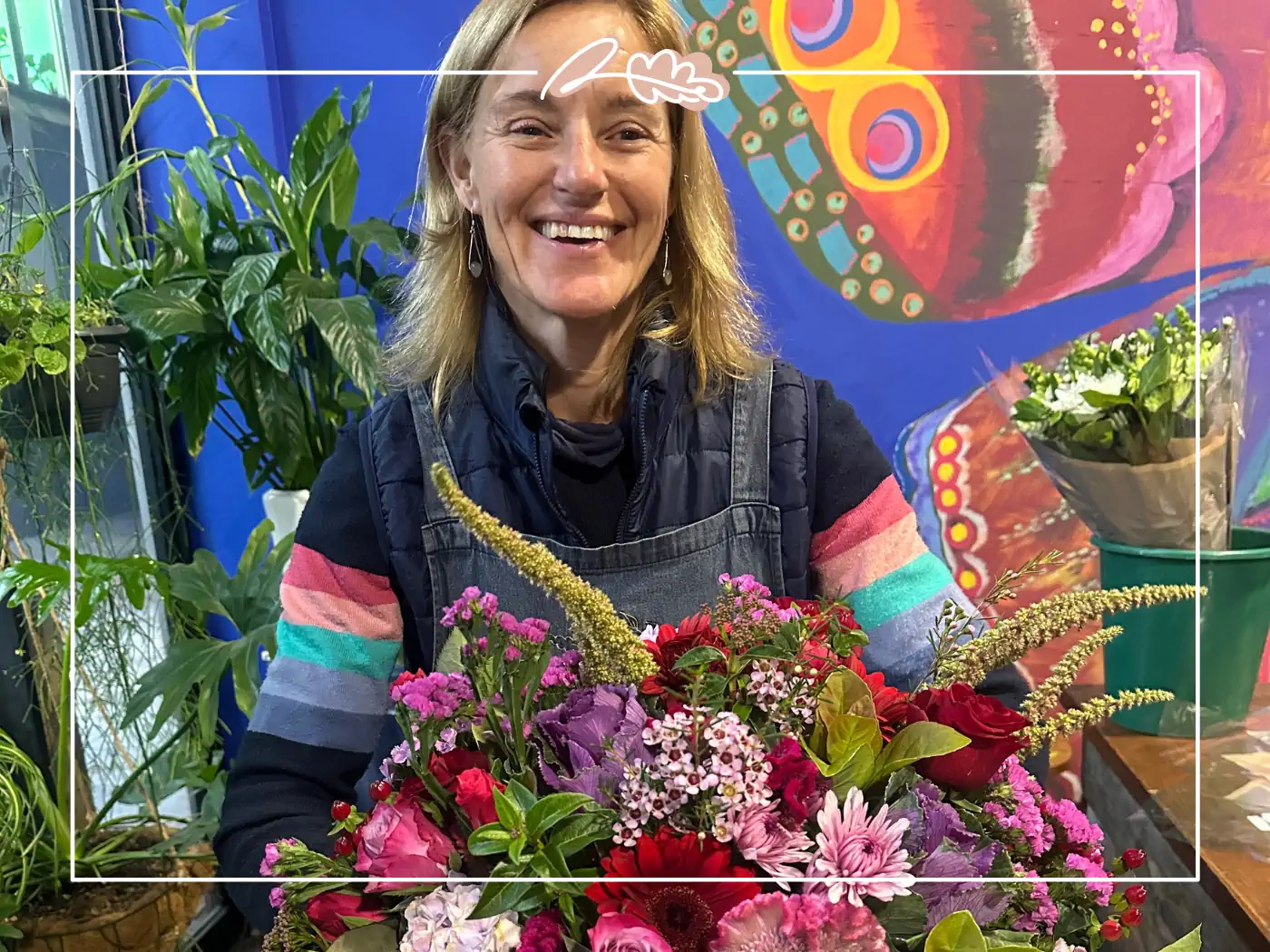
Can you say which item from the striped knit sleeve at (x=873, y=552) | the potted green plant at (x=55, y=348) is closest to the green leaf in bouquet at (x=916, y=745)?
the striped knit sleeve at (x=873, y=552)

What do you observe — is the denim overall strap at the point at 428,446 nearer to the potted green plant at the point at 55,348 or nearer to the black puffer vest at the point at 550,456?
the black puffer vest at the point at 550,456

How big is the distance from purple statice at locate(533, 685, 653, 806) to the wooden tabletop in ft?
0.89

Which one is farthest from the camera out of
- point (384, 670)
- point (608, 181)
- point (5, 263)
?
point (5, 263)

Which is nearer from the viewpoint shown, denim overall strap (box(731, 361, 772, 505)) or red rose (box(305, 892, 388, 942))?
red rose (box(305, 892, 388, 942))

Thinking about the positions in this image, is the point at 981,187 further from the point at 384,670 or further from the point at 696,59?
the point at 384,670

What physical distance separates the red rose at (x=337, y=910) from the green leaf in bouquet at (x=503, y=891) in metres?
0.06

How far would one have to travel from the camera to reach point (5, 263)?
0.76 metres

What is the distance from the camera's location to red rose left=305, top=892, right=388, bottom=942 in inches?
17.4

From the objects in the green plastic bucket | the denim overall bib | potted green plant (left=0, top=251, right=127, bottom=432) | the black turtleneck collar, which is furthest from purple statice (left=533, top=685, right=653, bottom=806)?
potted green plant (left=0, top=251, right=127, bottom=432)

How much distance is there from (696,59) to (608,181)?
0.35ft

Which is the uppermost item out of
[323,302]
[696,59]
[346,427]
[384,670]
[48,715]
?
[696,59]

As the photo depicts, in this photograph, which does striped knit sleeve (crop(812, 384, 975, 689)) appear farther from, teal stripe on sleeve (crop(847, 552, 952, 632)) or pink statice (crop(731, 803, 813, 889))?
pink statice (crop(731, 803, 813, 889))

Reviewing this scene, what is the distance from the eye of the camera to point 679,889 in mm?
404

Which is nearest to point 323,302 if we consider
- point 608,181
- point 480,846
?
point 608,181
